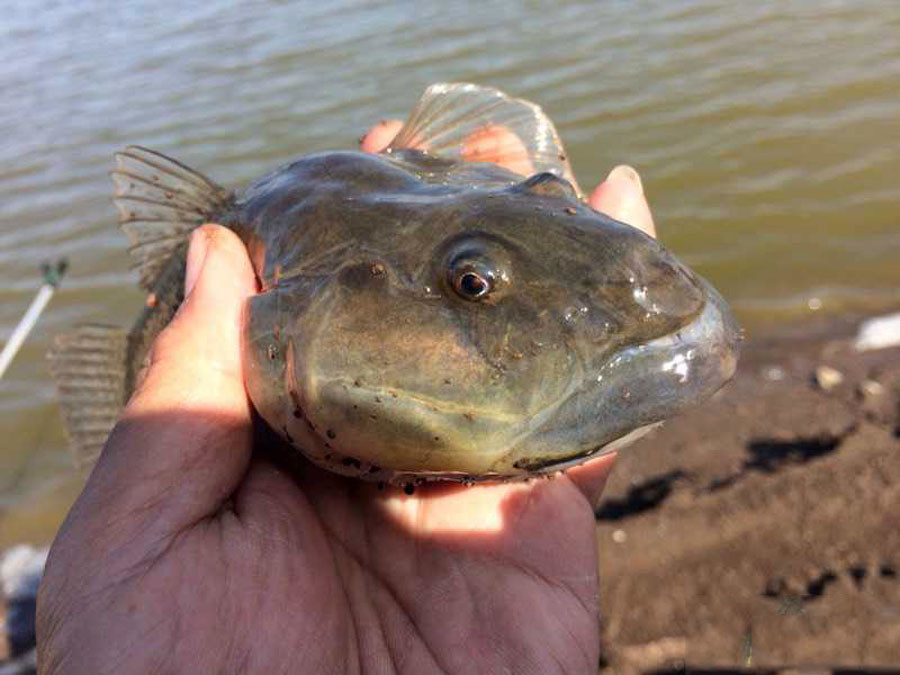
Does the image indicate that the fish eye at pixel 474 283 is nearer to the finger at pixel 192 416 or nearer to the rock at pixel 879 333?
the finger at pixel 192 416

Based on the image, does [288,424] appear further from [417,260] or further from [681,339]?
[681,339]

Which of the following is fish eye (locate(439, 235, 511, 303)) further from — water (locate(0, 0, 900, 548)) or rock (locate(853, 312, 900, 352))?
water (locate(0, 0, 900, 548))

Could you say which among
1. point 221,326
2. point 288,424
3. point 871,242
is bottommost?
point 871,242

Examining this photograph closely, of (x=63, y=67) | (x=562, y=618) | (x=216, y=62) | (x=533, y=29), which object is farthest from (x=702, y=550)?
(x=63, y=67)

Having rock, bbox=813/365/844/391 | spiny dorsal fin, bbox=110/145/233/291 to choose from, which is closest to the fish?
spiny dorsal fin, bbox=110/145/233/291

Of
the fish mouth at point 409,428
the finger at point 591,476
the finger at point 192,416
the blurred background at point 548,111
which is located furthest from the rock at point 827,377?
the finger at point 192,416

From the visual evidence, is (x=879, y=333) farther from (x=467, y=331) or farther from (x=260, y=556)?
(x=260, y=556)
